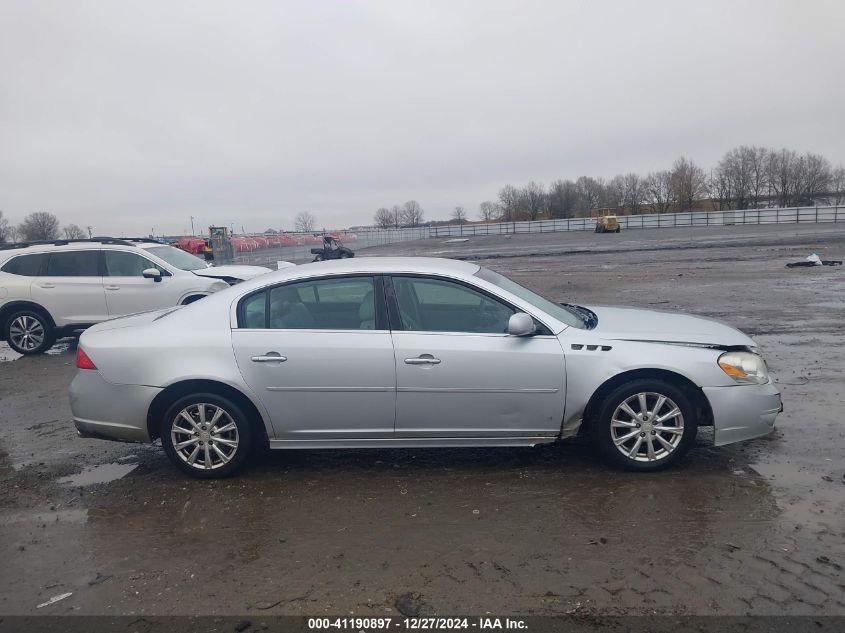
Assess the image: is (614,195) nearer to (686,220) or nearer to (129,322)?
(686,220)

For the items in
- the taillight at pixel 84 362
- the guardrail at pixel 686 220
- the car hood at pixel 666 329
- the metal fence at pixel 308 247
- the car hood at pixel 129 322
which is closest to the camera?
the car hood at pixel 666 329

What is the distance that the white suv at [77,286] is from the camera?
11109 mm

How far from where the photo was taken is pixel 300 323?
5172 millimetres

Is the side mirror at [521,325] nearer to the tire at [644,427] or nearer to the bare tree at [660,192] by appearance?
the tire at [644,427]

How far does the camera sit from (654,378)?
4902mm

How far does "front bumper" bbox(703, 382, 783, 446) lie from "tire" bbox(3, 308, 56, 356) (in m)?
10.4

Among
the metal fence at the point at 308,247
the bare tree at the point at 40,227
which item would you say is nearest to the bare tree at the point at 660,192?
the metal fence at the point at 308,247

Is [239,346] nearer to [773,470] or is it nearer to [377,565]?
[377,565]

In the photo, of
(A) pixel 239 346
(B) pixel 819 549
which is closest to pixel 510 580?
(B) pixel 819 549

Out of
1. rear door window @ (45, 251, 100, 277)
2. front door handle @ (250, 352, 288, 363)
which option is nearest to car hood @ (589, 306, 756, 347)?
front door handle @ (250, 352, 288, 363)

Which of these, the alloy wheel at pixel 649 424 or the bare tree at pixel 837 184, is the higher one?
the bare tree at pixel 837 184

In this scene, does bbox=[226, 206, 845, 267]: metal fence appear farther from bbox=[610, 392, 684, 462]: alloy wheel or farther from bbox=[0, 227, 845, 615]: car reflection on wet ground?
bbox=[610, 392, 684, 462]: alloy wheel

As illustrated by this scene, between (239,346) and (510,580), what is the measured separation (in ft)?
8.66

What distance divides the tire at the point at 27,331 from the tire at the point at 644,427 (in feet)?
32.0
